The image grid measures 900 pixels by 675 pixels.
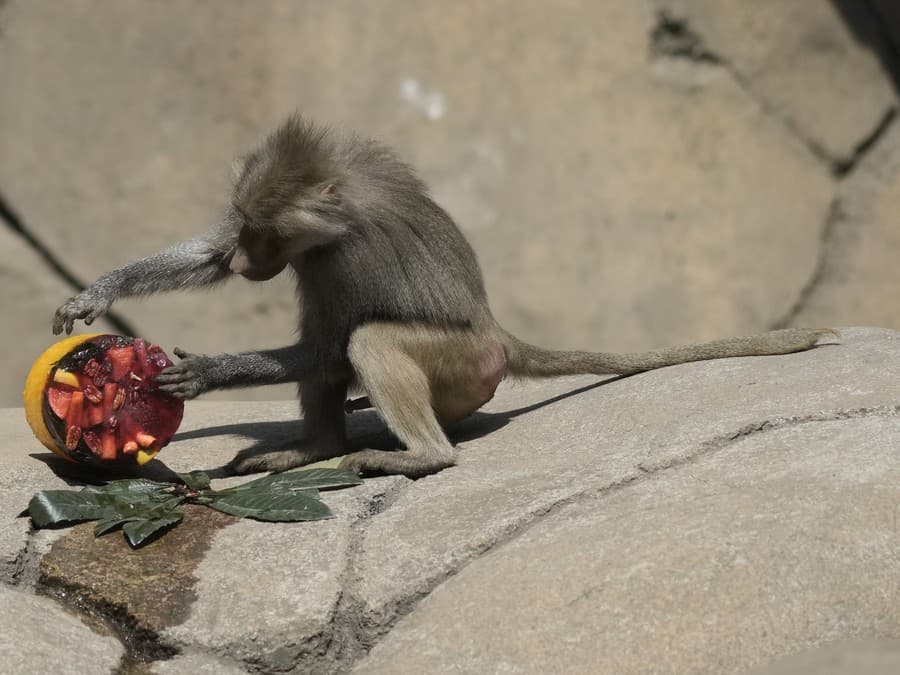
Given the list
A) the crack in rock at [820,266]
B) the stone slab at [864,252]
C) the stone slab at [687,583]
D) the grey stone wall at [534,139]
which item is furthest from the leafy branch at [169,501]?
the stone slab at [864,252]

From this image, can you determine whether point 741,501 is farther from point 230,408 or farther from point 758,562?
point 230,408

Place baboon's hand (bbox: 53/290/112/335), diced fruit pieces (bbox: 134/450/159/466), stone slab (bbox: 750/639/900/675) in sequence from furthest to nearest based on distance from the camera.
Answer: baboon's hand (bbox: 53/290/112/335)
diced fruit pieces (bbox: 134/450/159/466)
stone slab (bbox: 750/639/900/675)

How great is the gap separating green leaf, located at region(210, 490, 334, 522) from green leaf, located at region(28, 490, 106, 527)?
31 centimetres

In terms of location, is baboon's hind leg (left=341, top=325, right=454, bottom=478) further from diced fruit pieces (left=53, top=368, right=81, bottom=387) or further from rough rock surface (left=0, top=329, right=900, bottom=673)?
diced fruit pieces (left=53, top=368, right=81, bottom=387)

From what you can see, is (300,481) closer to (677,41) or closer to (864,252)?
(677,41)

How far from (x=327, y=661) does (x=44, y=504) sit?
2.95ft

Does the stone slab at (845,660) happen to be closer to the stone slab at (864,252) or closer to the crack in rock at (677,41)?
the stone slab at (864,252)

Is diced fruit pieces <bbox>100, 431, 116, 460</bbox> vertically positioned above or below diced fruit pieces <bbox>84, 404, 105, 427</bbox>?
below

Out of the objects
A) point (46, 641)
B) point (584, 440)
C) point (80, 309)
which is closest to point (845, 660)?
point (584, 440)

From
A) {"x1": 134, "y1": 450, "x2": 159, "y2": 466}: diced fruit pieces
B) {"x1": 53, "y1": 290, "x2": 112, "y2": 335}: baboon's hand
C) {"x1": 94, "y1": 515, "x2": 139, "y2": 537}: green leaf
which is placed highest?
{"x1": 53, "y1": 290, "x2": 112, "y2": 335}: baboon's hand

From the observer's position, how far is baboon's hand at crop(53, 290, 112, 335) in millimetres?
3914

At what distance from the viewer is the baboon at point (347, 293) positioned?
3781 millimetres

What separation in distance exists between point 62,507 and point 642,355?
6.55ft

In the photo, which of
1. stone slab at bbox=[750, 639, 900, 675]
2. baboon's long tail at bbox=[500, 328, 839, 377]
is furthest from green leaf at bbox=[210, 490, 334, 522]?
stone slab at bbox=[750, 639, 900, 675]
